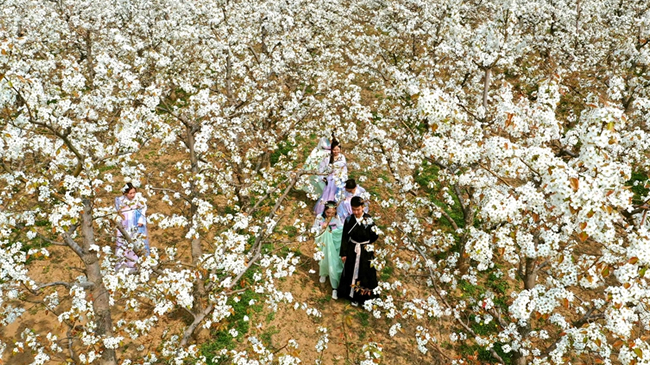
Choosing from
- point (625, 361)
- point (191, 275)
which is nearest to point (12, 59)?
point (191, 275)

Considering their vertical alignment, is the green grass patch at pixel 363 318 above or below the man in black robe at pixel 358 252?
below

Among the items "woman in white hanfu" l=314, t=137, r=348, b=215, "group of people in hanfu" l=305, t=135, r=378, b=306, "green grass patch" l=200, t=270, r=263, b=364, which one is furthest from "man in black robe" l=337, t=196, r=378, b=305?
"green grass patch" l=200, t=270, r=263, b=364

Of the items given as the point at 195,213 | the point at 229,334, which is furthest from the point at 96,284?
the point at 229,334

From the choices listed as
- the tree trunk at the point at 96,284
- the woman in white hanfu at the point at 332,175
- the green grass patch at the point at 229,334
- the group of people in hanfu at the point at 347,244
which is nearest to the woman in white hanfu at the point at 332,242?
the group of people in hanfu at the point at 347,244

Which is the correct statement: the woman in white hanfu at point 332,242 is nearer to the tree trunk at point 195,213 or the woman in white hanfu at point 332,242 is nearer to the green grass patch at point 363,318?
the green grass patch at point 363,318

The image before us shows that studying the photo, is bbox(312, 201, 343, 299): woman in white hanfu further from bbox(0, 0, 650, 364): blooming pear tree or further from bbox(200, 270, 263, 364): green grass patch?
bbox(200, 270, 263, 364): green grass patch

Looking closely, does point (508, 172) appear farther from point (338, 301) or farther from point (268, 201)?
point (268, 201)

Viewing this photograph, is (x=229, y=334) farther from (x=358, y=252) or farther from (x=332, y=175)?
(x=332, y=175)
